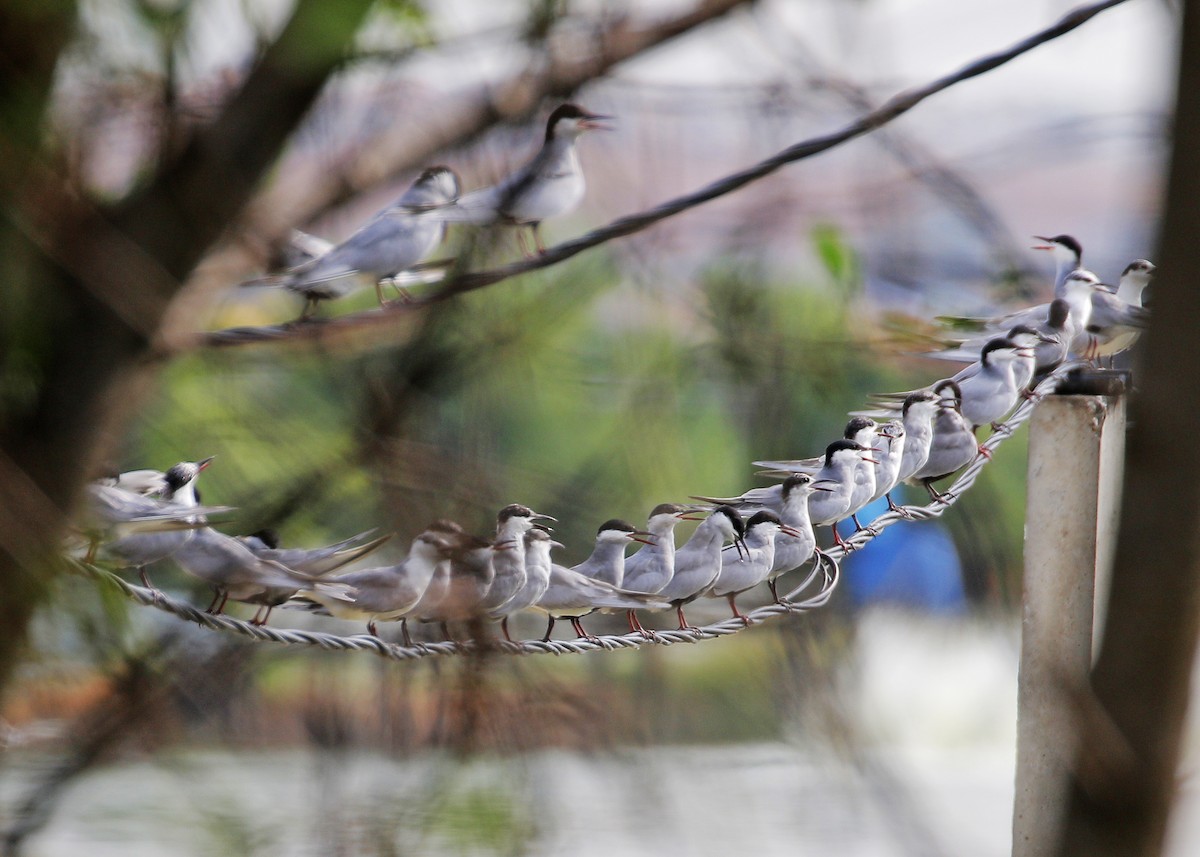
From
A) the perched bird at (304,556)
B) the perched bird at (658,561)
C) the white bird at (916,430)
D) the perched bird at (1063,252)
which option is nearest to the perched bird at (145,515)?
the perched bird at (304,556)

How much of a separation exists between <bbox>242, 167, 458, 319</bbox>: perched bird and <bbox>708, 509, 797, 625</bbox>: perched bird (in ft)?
2.49

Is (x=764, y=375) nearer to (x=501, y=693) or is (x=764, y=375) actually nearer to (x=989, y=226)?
(x=989, y=226)

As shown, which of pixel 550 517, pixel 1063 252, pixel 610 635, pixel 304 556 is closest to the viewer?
pixel 550 517

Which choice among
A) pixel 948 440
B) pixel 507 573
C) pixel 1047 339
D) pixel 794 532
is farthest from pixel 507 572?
pixel 1047 339

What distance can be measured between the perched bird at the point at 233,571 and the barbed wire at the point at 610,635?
0.05m

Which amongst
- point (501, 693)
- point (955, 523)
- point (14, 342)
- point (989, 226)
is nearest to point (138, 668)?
point (501, 693)

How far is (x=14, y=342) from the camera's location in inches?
40.0

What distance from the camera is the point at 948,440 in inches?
101

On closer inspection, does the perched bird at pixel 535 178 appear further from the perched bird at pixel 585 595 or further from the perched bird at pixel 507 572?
the perched bird at pixel 585 595

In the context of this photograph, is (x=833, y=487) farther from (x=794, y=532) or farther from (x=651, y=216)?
(x=651, y=216)

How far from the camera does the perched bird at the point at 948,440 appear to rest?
2545 millimetres

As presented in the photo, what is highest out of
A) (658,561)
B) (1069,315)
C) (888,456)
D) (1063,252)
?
(1063,252)

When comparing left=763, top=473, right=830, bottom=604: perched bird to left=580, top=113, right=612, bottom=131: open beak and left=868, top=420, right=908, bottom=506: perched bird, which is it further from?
left=580, top=113, right=612, bottom=131: open beak

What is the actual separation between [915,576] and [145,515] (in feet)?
3.97
